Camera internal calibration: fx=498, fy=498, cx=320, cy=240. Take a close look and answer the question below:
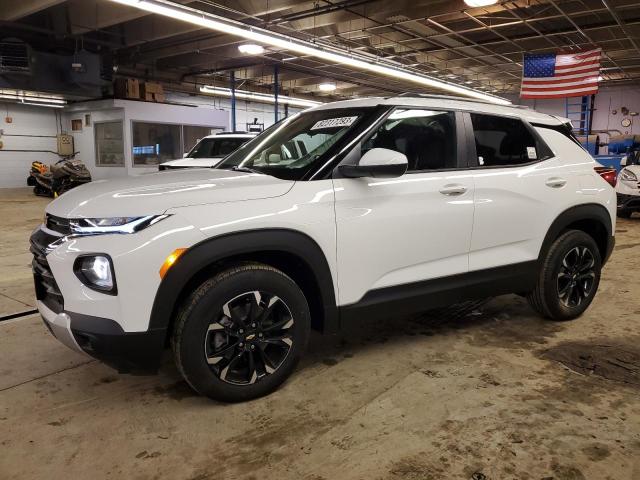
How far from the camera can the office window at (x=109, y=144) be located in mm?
17156

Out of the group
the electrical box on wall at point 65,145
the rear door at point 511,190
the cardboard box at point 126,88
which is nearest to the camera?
the rear door at point 511,190

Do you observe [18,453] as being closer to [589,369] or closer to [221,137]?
[589,369]

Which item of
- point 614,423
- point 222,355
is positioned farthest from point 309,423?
point 614,423

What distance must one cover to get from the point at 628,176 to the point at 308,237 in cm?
925

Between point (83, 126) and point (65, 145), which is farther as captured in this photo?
point (65, 145)

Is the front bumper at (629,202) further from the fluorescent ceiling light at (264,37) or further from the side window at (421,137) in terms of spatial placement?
the side window at (421,137)

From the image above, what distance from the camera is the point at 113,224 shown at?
2.15m

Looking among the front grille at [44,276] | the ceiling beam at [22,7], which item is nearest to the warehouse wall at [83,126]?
the ceiling beam at [22,7]

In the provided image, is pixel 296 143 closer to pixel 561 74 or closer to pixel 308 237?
pixel 308 237

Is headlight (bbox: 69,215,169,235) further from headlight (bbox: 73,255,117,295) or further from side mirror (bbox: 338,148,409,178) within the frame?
side mirror (bbox: 338,148,409,178)

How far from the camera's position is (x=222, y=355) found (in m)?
2.37

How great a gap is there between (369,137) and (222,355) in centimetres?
140

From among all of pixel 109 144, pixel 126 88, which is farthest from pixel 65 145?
pixel 126 88

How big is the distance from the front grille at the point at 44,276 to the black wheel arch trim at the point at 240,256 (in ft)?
1.59
